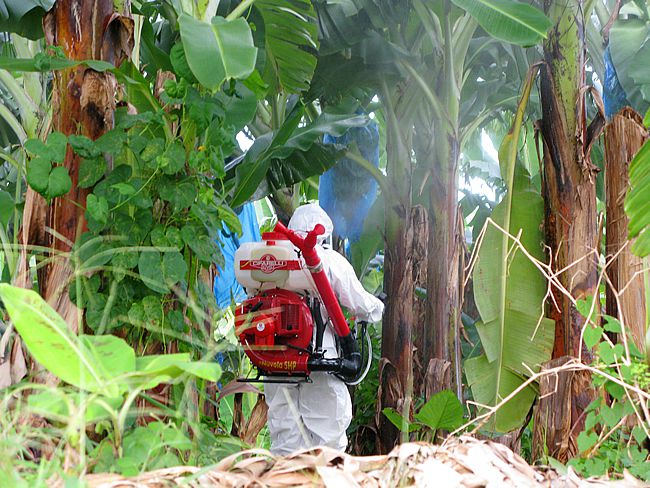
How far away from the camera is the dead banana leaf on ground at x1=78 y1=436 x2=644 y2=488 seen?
2.84 feet

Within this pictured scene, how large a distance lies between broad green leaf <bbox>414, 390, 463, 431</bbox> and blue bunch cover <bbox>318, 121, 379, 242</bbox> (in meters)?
A: 2.43

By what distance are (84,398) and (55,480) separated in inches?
4.5

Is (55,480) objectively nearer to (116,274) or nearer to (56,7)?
(116,274)

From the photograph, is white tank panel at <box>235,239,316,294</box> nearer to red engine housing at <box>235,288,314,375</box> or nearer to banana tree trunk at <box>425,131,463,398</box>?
red engine housing at <box>235,288,314,375</box>

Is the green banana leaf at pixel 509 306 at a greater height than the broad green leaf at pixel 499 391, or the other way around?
the green banana leaf at pixel 509 306

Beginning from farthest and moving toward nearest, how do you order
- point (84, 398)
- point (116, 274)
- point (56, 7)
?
point (56, 7) → point (116, 274) → point (84, 398)

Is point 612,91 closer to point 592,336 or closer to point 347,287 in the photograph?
point 347,287

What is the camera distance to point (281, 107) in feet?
17.2

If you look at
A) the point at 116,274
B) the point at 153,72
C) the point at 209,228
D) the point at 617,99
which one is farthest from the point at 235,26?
the point at 617,99

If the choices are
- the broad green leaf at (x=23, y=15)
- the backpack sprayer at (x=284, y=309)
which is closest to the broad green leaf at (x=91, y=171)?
the backpack sprayer at (x=284, y=309)

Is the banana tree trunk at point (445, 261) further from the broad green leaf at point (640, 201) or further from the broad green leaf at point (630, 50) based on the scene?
the broad green leaf at point (640, 201)

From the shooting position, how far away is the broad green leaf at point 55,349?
2.68 ft

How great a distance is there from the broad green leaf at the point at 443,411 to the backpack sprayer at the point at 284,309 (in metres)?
0.40

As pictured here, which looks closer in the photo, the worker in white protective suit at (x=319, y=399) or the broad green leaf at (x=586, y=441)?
the broad green leaf at (x=586, y=441)
